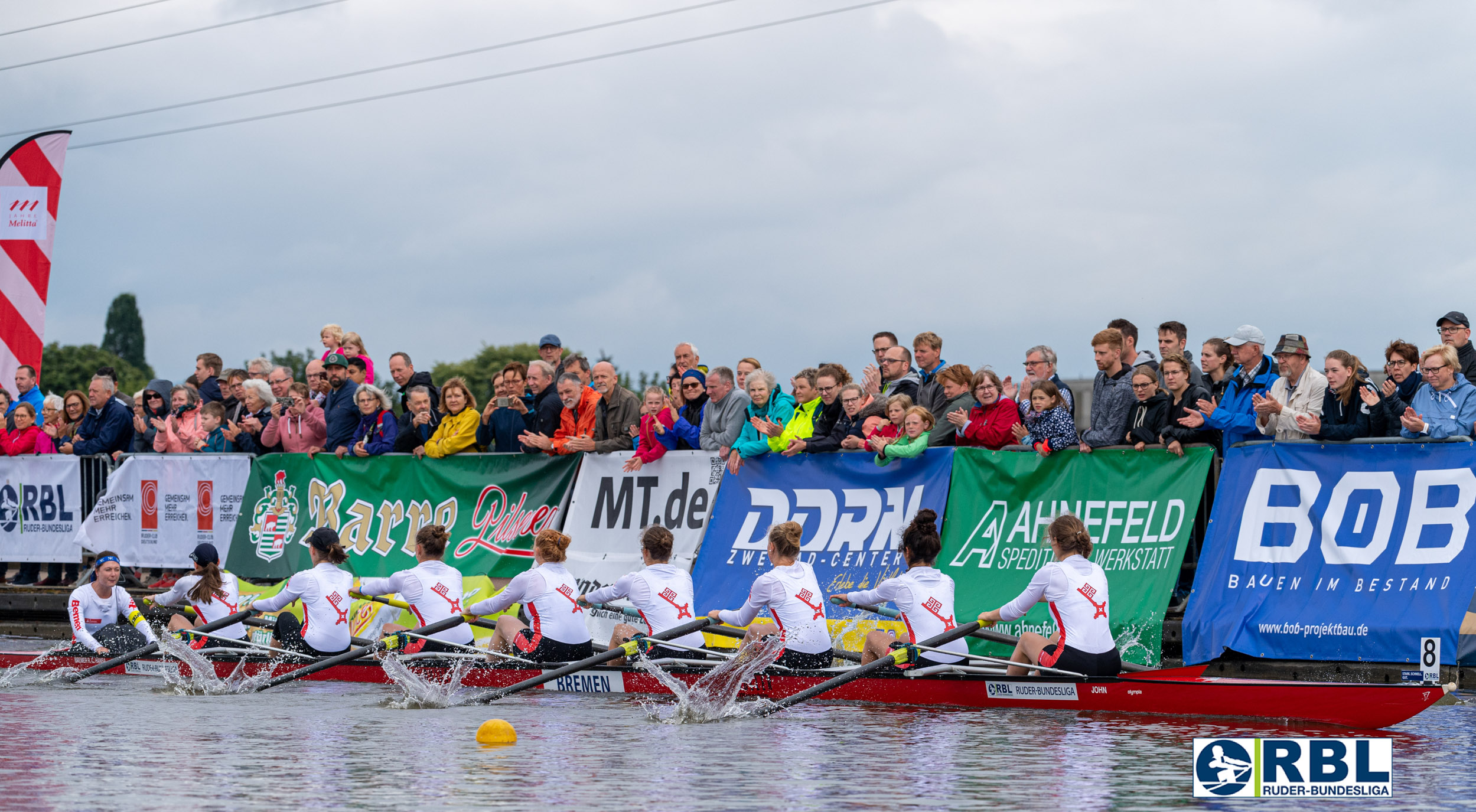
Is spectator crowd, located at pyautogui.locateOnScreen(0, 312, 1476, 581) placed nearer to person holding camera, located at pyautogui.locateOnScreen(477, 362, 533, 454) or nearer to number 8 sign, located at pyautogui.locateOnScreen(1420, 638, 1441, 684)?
person holding camera, located at pyautogui.locateOnScreen(477, 362, 533, 454)

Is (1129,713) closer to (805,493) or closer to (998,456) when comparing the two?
(998,456)

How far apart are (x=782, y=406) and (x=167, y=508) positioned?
25.9 ft

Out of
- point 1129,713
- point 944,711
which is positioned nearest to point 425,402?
point 944,711

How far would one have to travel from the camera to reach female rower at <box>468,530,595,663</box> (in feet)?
40.8

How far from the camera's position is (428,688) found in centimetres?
1195

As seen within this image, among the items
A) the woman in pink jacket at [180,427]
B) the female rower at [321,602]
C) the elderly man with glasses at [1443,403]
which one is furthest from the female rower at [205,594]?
the elderly man with glasses at [1443,403]

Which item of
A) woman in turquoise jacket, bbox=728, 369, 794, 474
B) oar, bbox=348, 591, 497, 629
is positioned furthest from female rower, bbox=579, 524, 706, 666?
woman in turquoise jacket, bbox=728, 369, 794, 474

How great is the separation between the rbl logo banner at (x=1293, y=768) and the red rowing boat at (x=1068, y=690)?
86 cm

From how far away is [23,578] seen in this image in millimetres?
18891

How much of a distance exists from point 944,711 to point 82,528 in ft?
38.2

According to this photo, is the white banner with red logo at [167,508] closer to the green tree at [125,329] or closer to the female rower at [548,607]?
the female rower at [548,607]

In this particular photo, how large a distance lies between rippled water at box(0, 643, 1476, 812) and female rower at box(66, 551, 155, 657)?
2.05 metres

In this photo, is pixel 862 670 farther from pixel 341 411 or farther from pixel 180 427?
pixel 180 427

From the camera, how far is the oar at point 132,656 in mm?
13438
